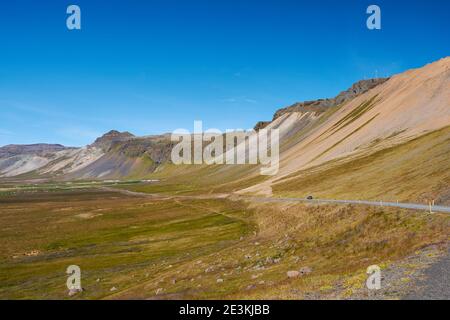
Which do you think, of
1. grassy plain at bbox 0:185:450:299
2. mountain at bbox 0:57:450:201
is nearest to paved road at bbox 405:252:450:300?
grassy plain at bbox 0:185:450:299

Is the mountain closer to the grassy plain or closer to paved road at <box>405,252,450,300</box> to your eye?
the grassy plain

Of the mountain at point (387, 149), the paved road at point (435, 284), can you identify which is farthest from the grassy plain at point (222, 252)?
the mountain at point (387, 149)

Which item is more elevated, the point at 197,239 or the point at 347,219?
the point at 347,219

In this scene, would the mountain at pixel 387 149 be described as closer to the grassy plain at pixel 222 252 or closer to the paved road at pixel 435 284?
the grassy plain at pixel 222 252

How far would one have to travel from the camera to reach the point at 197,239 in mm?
68312

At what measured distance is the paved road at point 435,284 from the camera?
789 inches

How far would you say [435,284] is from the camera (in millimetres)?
21844

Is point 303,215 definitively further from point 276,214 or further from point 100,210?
point 100,210

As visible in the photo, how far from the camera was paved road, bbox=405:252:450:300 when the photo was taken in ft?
65.8

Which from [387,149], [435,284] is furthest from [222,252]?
[387,149]

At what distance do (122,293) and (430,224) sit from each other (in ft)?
107
